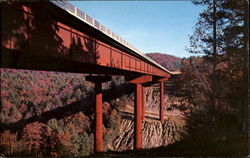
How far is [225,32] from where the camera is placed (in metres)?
12.2

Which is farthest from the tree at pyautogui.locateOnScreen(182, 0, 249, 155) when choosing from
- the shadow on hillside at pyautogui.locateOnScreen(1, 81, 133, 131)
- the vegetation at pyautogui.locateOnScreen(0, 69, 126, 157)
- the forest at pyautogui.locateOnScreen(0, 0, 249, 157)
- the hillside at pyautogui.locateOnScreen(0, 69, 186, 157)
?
the shadow on hillside at pyautogui.locateOnScreen(1, 81, 133, 131)

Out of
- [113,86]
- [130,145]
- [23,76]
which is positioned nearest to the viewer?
[130,145]

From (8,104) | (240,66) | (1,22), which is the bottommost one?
(8,104)

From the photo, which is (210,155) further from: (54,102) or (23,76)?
(23,76)

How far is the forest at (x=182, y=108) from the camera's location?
964cm

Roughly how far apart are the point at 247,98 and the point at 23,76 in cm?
9041

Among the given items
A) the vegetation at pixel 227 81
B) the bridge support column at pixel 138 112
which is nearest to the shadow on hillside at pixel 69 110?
the bridge support column at pixel 138 112

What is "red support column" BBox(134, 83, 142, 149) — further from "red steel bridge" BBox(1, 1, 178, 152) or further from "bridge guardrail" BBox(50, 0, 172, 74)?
"bridge guardrail" BBox(50, 0, 172, 74)

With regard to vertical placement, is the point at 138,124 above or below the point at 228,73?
below

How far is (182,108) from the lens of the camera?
27766 mm

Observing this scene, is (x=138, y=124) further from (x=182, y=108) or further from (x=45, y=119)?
(x=45, y=119)

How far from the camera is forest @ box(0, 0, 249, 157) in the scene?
964 cm

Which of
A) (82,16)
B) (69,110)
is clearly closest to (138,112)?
(82,16)

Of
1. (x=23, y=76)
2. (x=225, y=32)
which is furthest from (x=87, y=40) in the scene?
(x=23, y=76)
